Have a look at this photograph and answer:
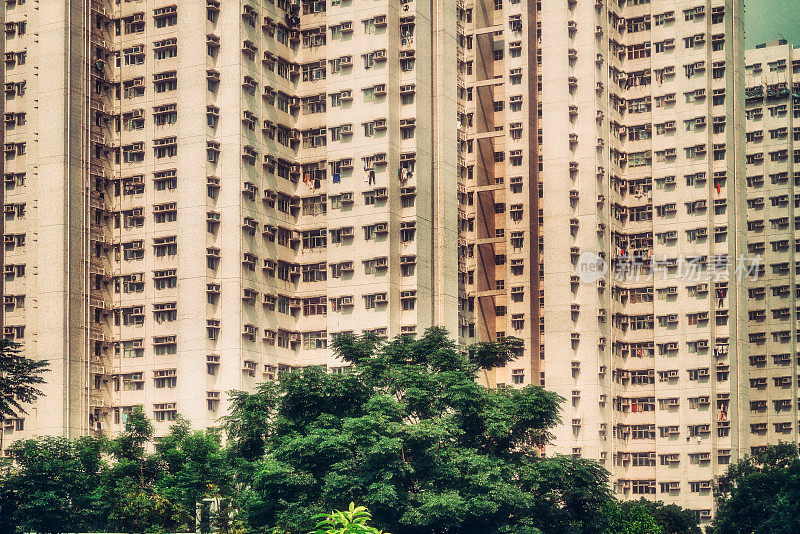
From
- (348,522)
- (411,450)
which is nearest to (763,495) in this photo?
(411,450)

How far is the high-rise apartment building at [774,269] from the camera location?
328ft

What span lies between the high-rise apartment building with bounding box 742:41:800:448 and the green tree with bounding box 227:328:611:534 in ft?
159

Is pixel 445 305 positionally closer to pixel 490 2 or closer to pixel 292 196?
pixel 292 196

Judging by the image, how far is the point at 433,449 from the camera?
164ft

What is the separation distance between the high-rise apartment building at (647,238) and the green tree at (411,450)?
28.1 metres


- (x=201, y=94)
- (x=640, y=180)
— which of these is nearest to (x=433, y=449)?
(x=201, y=94)

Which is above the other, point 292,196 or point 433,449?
point 292,196

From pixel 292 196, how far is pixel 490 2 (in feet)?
76.7

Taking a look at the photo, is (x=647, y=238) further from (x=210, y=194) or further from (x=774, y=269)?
(x=210, y=194)

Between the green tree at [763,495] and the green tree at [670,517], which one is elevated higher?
Result: the green tree at [763,495]

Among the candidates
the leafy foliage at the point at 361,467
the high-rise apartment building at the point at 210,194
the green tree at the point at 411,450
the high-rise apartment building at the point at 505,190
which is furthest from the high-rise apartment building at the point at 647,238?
the green tree at the point at 411,450

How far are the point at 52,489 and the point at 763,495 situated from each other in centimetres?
3568

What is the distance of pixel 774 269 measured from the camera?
100 m

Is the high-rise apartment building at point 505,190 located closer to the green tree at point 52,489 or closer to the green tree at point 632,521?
the green tree at point 632,521
